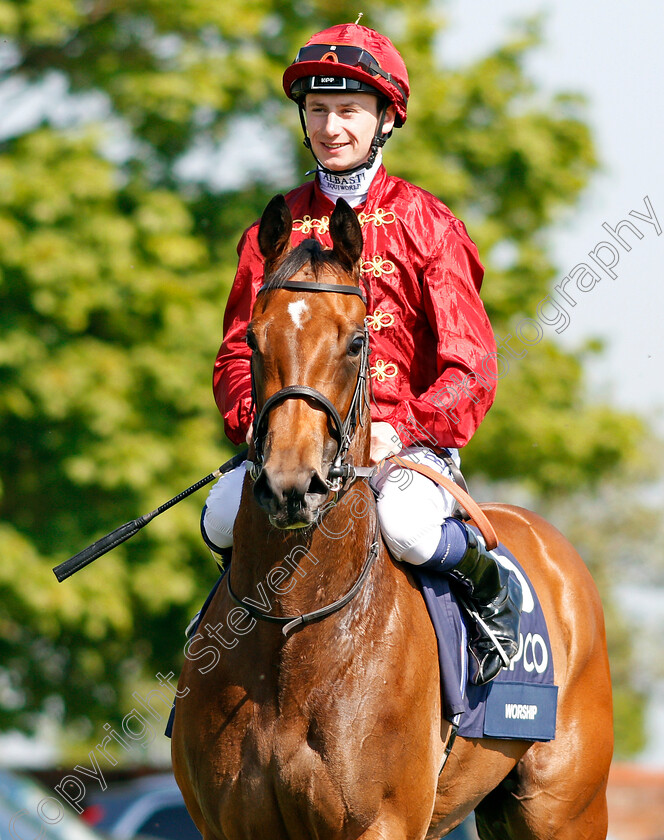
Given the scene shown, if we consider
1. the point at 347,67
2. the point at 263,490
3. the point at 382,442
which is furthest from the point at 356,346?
the point at 347,67

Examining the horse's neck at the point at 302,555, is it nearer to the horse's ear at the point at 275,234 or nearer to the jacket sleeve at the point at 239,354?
the jacket sleeve at the point at 239,354

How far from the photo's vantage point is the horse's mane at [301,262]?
357cm

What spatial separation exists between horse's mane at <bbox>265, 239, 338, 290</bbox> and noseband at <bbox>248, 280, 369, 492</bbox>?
26 mm

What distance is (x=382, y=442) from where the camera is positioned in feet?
12.6

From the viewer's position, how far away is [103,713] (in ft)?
41.6

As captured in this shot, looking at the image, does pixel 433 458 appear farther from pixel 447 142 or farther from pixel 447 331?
pixel 447 142

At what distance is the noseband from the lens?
329 cm

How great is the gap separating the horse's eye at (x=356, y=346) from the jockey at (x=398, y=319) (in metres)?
0.46

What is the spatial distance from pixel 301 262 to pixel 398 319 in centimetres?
78

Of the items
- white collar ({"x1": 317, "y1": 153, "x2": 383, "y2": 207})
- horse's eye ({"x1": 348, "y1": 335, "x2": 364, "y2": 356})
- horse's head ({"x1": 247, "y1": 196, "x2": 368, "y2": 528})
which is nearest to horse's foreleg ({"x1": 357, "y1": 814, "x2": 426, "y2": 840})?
horse's head ({"x1": 247, "y1": 196, "x2": 368, "y2": 528})

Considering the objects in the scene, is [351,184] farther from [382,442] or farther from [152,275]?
[152,275]

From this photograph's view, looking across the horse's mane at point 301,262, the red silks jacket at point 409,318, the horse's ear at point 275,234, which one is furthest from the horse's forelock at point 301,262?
the red silks jacket at point 409,318

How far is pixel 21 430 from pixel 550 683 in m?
7.62

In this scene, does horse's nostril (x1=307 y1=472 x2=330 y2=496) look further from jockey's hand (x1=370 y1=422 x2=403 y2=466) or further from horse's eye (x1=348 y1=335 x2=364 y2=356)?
jockey's hand (x1=370 y1=422 x2=403 y2=466)
